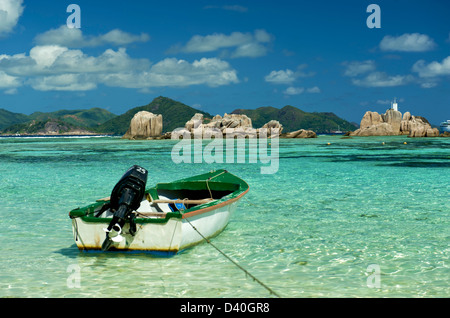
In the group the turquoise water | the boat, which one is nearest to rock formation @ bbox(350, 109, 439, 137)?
the turquoise water

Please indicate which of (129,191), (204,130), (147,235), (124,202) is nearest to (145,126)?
(204,130)

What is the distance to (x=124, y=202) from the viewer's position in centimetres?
891

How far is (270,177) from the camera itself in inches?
1011

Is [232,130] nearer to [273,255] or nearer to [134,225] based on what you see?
[273,255]

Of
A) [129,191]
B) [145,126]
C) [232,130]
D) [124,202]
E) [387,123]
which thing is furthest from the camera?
[387,123]

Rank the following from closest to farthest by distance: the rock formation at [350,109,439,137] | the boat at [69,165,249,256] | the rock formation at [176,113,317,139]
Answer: the boat at [69,165,249,256] < the rock formation at [176,113,317,139] < the rock formation at [350,109,439,137]

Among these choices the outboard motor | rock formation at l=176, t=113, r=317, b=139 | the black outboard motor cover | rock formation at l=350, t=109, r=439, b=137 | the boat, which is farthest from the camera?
rock formation at l=350, t=109, r=439, b=137

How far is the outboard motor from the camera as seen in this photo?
863 cm

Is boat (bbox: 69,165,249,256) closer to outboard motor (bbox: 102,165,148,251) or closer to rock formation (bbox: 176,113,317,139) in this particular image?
outboard motor (bbox: 102,165,148,251)

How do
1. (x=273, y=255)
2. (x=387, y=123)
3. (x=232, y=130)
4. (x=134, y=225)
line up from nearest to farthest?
(x=134, y=225), (x=273, y=255), (x=232, y=130), (x=387, y=123)

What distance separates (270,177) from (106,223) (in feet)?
57.9

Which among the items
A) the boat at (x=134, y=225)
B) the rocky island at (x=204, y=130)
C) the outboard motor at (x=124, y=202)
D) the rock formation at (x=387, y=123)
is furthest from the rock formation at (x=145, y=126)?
the outboard motor at (x=124, y=202)
